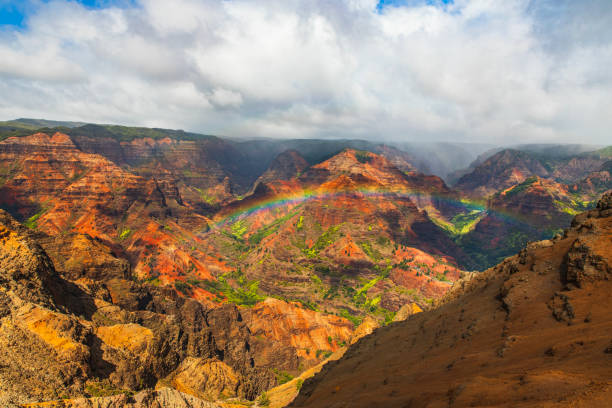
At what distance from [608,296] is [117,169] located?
615ft

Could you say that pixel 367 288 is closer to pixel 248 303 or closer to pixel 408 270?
pixel 408 270

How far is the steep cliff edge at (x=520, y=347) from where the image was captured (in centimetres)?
1127

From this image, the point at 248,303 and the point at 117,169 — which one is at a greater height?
the point at 117,169

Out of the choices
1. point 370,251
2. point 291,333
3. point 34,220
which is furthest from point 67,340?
point 34,220

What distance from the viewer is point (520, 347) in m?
16.9

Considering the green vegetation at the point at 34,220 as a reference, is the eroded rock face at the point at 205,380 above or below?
below

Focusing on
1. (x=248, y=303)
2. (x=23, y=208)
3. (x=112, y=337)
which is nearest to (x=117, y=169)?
(x=23, y=208)

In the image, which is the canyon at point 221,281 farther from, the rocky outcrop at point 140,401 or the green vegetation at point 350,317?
the green vegetation at point 350,317

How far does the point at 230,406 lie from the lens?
34938mm

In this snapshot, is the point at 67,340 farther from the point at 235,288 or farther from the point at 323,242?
the point at 323,242

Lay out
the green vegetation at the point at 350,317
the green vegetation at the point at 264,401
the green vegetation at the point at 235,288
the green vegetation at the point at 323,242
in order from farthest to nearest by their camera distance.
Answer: the green vegetation at the point at 323,242
the green vegetation at the point at 235,288
the green vegetation at the point at 350,317
the green vegetation at the point at 264,401

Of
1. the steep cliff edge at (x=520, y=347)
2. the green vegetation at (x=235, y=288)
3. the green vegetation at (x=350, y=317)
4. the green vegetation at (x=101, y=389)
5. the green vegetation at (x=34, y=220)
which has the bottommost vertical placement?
the green vegetation at (x=350, y=317)

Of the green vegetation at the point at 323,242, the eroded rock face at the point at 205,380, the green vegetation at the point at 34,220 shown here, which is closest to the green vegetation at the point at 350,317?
the green vegetation at the point at 323,242

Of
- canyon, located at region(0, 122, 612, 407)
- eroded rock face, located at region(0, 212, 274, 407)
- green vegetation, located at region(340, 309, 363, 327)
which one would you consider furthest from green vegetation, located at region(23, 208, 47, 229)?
green vegetation, located at region(340, 309, 363, 327)
